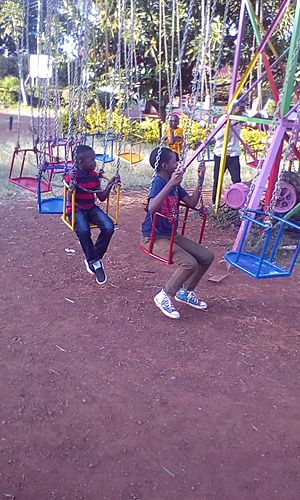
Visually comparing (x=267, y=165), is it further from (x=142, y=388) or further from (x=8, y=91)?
(x=8, y=91)

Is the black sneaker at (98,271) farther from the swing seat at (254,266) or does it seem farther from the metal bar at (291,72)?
the metal bar at (291,72)

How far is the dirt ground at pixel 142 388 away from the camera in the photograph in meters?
2.43

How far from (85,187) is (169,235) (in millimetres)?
836

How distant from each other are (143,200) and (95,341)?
4.56 m

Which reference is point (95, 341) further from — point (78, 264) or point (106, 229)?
point (78, 264)

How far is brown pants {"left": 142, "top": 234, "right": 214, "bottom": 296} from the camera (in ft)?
12.8

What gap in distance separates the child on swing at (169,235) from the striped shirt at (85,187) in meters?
0.60

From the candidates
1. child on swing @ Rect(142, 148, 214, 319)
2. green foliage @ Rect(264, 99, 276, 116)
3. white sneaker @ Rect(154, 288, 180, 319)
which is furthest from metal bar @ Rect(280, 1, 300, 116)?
green foliage @ Rect(264, 99, 276, 116)

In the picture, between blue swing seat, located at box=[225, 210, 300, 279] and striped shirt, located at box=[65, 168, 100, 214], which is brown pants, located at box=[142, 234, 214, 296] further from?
striped shirt, located at box=[65, 168, 100, 214]

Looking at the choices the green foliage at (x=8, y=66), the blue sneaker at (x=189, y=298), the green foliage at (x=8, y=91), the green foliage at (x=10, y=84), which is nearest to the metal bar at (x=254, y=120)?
the blue sneaker at (x=189, y=298)

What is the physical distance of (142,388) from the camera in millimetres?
3141

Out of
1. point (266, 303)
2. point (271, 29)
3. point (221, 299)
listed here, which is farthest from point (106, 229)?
point (271, 29)

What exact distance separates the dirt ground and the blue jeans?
0.36 meters

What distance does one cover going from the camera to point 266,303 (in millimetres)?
4535
